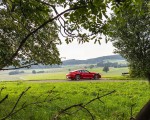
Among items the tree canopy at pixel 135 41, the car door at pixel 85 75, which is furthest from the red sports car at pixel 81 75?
the tree canopy at pixel 135 41

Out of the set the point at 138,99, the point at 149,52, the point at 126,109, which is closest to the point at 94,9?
the point at 126,109

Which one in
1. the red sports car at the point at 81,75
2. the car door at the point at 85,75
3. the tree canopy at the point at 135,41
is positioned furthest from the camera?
the car door at the point at 85,75

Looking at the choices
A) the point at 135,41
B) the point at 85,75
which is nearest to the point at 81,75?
the point at 85,75

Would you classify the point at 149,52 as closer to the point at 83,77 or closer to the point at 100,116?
the point at 83,77

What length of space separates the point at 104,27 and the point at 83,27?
0.50m

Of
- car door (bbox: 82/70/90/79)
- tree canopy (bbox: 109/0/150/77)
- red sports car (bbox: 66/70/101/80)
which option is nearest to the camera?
tree canopy (bbox: 109/0/150/77)

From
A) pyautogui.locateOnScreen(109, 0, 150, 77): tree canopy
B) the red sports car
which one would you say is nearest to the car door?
the red sports car

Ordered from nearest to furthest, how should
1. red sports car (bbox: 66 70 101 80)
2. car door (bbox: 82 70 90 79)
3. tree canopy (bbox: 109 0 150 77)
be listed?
tree canopy (bbox: 109 0 150 77) → red sports car (bbox: 66 70 101 80) → car door (bbox: 82 70 90 79)

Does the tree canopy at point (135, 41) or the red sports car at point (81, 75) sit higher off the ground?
the tree canopy at point (135, 41)

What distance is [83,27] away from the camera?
5.00m

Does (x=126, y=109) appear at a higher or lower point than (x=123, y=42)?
lower

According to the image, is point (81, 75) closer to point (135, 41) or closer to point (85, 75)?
point (85, 75)

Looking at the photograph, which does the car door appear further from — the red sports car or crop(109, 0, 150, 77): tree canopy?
crop(109, 0, 150, 77): tree canopy

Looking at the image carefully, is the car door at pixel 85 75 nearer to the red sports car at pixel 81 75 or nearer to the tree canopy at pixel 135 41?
the red sports car at pixel 81 75
